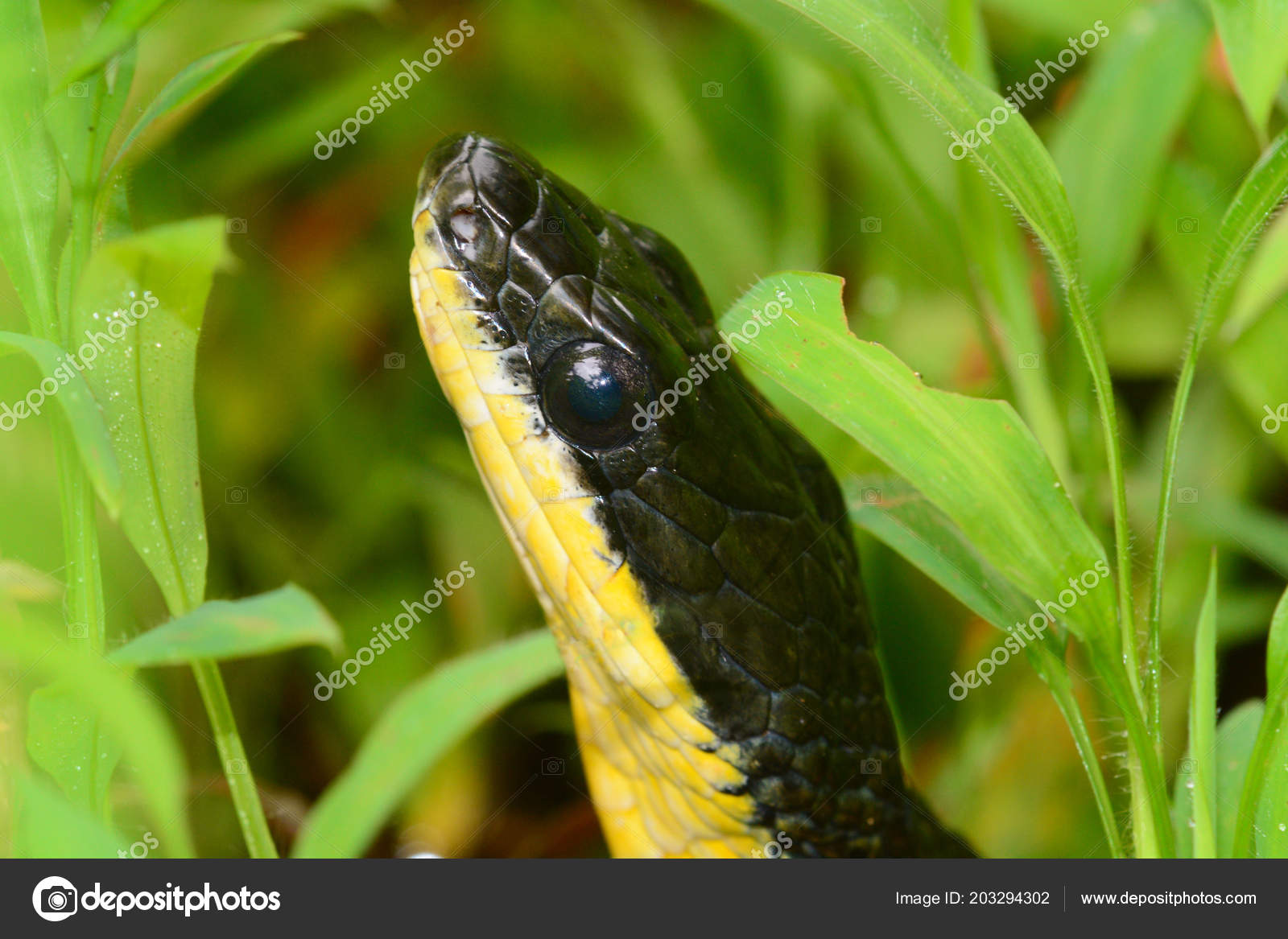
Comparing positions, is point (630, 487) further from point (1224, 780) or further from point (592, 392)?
point (1224, 780)

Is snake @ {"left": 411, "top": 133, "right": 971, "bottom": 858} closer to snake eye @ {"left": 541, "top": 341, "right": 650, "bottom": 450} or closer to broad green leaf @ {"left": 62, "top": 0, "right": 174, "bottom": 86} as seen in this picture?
snake eye @ {"left": 541, "top": 341, "right": 650, "bottom": 450}

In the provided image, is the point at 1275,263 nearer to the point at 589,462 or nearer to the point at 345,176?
the point at 589,462

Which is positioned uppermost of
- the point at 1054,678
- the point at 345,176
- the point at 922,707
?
the point at 345,176
